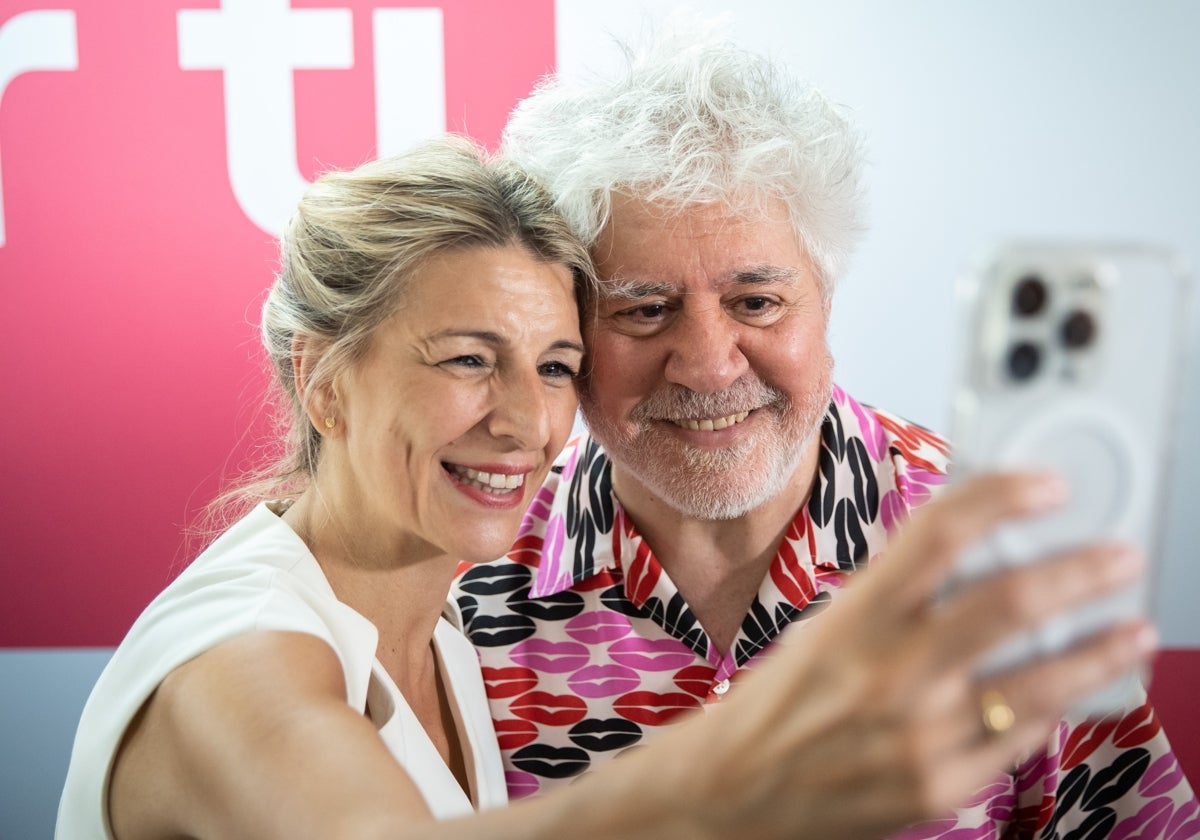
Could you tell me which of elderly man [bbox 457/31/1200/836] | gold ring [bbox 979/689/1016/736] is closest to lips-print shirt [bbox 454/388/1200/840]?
elderly man [bbox 457/31/1200/836]

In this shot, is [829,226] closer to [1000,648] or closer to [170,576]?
[1000,648]

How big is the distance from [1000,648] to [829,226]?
1.04 metres

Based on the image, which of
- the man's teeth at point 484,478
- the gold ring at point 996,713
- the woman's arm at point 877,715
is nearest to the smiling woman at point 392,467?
the man's teeth at point 484,478

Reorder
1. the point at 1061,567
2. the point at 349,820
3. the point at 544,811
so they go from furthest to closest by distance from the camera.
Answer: the point at 349,820, the point at 544,811, the point at 1061,567

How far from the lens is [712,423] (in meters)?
1.40

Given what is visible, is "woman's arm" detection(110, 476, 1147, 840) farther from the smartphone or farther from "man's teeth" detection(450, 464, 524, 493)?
"man's teeth" detection(450, 464, 524, 493)

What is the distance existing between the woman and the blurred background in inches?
49.7

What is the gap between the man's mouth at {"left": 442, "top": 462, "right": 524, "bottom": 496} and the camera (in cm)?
124

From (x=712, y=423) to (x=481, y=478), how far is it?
32 centimetres

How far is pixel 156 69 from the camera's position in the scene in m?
2.58

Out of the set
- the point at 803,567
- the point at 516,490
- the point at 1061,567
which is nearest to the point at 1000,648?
the point at 1061,567

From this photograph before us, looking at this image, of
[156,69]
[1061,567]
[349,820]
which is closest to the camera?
[1061,567]

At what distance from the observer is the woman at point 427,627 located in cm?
49

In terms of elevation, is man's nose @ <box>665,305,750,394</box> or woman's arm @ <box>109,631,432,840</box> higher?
man's nose @ <box>665,305,750,394</box>
